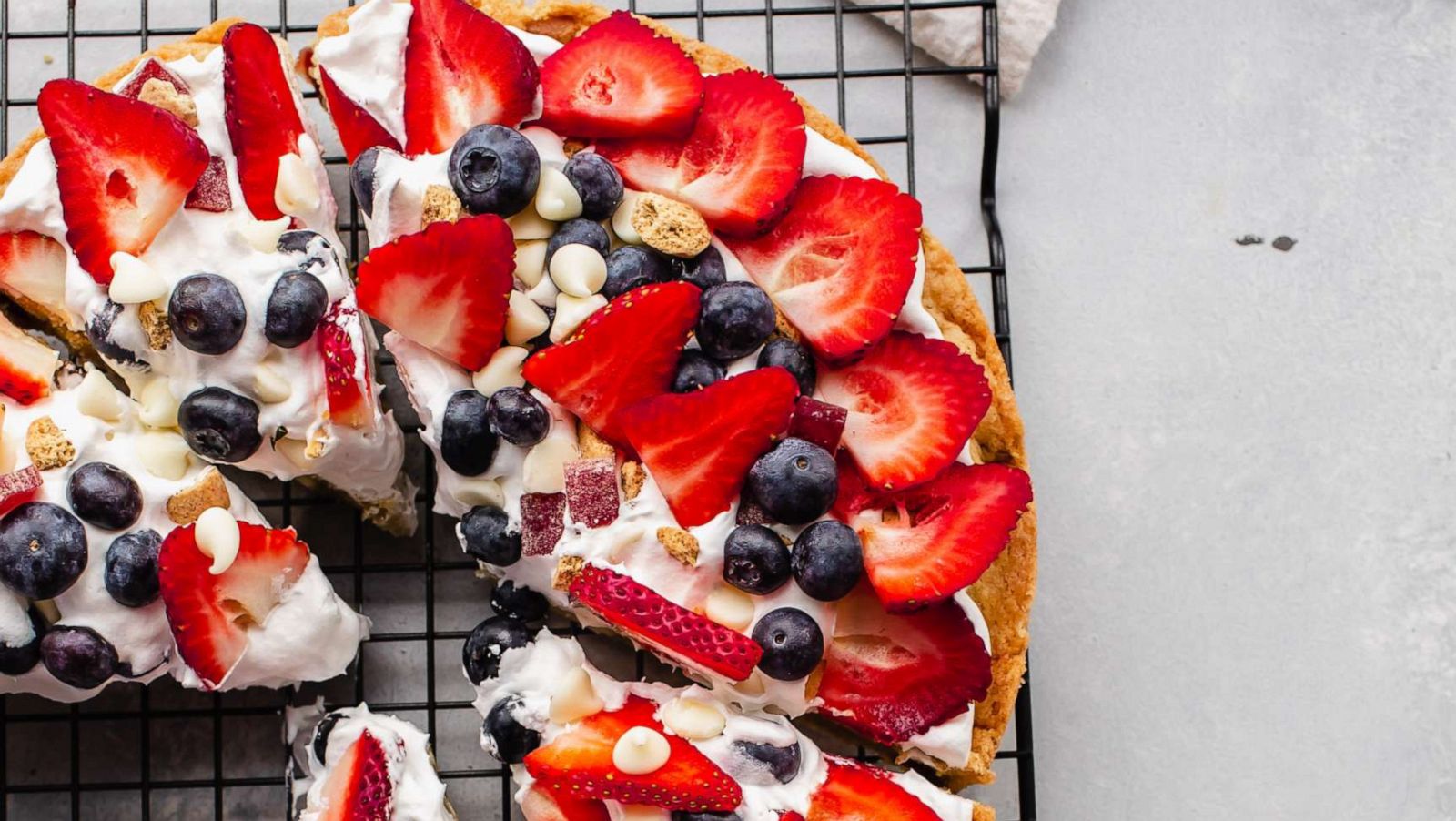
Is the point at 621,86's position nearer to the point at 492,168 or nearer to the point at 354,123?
the point at 492,168

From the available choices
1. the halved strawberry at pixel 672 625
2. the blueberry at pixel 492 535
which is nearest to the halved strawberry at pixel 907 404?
the halved strawberry at pixel 672 625

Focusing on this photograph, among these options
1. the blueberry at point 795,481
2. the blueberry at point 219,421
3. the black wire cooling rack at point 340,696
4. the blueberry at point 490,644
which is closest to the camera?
the blueberry at point 795,481

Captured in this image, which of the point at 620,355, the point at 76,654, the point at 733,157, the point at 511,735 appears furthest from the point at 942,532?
the point at 76,654

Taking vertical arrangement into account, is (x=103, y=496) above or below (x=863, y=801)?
above

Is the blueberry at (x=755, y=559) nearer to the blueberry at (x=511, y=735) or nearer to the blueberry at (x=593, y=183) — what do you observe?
the blueberry at (x=511, y=735)

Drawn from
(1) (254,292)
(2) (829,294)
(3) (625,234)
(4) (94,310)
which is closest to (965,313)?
(2) (829,294)

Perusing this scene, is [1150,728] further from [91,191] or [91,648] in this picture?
[91,191]
